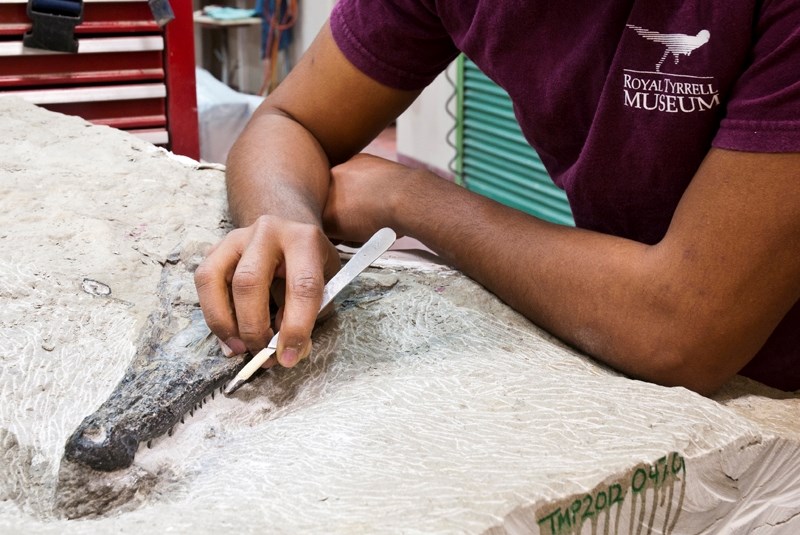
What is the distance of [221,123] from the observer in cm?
325

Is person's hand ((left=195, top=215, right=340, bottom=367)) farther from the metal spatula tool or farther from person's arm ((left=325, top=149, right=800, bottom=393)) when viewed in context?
person's arm ((left=325, top=149, right=800, bottom=393))

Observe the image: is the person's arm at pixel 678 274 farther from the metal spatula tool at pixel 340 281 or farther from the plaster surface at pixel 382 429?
the metal spatula tool at pixel 340 281

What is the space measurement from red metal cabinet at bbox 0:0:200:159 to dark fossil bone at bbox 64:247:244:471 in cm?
75

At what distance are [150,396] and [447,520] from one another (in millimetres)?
398

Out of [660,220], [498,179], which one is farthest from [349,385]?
[498,179]

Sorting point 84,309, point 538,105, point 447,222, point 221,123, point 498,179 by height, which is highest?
point 538,105

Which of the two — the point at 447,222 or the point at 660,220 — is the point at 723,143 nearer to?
the point at 660,220

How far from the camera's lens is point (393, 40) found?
1.40 m

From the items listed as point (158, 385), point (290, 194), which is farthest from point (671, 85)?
point (158, 385)

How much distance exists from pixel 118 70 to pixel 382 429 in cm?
122

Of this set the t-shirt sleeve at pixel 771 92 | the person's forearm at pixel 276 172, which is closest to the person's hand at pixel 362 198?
the person's forearm at pixel 276 172

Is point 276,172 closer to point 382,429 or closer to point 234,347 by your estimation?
point 234,347

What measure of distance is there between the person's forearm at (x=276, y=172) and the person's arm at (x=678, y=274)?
0.27 m

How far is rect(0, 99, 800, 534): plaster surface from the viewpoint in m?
0.75
